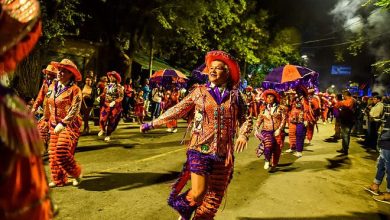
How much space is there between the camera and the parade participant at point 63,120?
568 centimetres

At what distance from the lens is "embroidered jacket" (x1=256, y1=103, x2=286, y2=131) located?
8289mm

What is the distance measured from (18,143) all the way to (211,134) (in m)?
2.82

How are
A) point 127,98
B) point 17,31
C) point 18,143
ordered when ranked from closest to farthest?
1. point 18,143
2. point 17,31
3. point 127,98

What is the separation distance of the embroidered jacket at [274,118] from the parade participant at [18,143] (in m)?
Answer: 7.05

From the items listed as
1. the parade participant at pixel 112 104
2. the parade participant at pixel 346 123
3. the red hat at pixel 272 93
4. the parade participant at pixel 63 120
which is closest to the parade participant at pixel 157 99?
the parade participant at pixel 112 104

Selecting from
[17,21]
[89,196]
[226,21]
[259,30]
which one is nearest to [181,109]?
[89,196]

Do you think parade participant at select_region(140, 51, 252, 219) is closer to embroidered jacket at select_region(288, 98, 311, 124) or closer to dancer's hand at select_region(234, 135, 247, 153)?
dancer's hand at select_region(234, 135, 247, 153)

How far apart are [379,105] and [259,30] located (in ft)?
51.6

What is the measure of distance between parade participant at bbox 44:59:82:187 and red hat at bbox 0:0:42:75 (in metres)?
4.10

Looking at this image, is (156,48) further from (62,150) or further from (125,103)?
(62,150)

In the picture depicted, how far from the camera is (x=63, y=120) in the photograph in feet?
18.4

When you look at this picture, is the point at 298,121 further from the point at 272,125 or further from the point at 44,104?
the point at 44,104

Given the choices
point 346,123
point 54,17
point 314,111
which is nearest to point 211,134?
point 346,123

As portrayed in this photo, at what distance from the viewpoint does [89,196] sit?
218 inches
